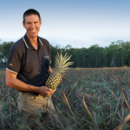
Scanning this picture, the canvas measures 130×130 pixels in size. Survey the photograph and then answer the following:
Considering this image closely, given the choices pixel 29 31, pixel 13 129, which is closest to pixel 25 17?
pixel 29 31

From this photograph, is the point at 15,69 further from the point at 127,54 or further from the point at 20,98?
the point at 127,54

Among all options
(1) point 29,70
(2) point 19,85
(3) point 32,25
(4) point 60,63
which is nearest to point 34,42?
(3) point 32,25

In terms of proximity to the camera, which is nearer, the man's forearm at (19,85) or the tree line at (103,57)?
the man's forearm at (19,85)

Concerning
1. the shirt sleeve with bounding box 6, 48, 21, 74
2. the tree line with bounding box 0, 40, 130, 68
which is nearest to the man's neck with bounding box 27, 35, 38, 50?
the shirt sleeve with bounding box 6, 48, 21, 74

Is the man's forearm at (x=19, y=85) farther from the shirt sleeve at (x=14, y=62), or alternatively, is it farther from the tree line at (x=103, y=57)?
the tree line at (x=103, y=57)

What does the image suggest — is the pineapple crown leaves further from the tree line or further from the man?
the tree line

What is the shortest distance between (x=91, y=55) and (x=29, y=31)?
243ft

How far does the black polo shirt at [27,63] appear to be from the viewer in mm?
2410

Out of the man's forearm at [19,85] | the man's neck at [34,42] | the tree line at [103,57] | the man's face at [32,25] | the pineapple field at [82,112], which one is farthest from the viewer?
the tree line at [103,57]

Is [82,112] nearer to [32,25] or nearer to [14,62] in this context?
[14,62]

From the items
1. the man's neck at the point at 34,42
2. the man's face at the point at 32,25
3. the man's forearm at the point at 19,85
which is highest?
the man's face at the point at 32,25

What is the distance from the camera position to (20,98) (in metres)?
2.64

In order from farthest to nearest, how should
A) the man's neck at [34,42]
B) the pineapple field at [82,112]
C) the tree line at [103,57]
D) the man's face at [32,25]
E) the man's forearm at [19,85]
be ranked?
1. the tree line at [103,57]
2. the man's neck at [34,42]
3. the man's face at [32,25]
4. the man's forearm at [19,85]
5. the pineapple field at [82,112]

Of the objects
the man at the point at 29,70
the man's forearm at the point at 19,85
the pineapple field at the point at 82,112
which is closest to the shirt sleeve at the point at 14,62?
the man at the point at 29,70
